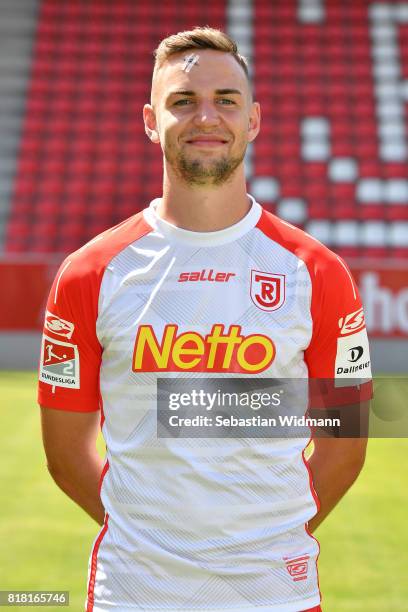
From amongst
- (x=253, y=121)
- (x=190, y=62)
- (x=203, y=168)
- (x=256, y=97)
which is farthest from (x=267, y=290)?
(x=256, y=97)

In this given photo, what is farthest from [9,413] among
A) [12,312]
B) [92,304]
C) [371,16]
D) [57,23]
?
[371,16]

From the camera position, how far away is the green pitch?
413 cm

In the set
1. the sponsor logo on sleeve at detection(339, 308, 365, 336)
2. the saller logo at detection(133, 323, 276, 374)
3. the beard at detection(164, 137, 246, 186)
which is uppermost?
the beard at detection(164, 137, 246, 186)

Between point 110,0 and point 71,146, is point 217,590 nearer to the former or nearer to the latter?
point 71,146

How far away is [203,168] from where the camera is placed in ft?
6.24

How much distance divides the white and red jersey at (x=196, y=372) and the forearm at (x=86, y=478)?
5.5 inches

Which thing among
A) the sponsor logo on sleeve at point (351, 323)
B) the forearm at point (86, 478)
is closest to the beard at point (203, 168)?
the sponsor logo on sleeve at point (351, 323)

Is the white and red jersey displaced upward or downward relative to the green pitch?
upward

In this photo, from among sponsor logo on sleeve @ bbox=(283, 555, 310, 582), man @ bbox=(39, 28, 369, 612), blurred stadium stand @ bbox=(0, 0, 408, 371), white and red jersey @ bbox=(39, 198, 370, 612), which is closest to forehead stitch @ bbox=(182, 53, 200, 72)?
man @ bbox=(39, 28, 369, 612)

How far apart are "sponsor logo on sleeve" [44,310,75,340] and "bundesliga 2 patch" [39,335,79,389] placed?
22mm

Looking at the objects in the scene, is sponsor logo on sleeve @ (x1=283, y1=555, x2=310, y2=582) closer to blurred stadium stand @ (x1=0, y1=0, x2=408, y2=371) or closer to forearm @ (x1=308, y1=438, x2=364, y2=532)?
forearm @ (x1=308, y1=438, x2=364, y2=532)

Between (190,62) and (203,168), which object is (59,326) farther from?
(190,62)

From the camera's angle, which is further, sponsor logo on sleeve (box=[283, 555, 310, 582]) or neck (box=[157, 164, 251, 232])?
neck (box=[157, 164, 251, 232])

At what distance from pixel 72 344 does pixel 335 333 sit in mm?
559
